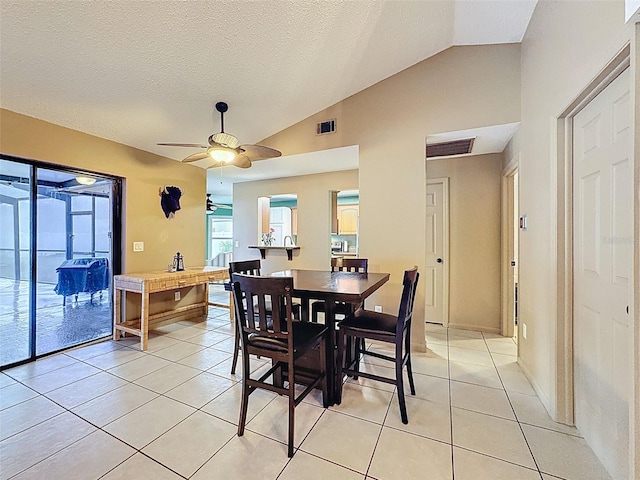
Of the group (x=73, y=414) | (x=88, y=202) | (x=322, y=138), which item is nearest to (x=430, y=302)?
(x=322, y=138)

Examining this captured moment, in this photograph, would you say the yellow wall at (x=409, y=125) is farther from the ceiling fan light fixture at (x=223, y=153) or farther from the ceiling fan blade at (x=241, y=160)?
the ceiling fan light fixture at (x=223, y=153)

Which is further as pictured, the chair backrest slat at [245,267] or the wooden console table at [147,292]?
the wooden console table at [147,292]

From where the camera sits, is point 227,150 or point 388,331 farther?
point 227,150

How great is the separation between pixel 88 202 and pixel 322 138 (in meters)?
2.94

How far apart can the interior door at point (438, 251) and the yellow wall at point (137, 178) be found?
3527 mm

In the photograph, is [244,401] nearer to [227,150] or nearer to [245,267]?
[245,267]

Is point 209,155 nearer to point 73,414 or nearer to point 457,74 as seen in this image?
point 73,414

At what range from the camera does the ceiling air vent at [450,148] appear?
3330 millimetres

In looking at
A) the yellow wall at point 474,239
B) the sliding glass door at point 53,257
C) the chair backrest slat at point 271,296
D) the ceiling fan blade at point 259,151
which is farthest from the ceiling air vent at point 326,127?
the sliding glass door at point 53,257

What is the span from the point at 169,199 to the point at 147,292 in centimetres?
142

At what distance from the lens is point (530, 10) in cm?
238

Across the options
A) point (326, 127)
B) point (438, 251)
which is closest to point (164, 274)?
point (326, 127)

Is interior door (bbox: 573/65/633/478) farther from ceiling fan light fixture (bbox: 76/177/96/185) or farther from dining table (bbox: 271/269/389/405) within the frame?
ceiling fan light fixture (bbox: 76/177/96/185)

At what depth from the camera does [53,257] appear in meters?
3.11
